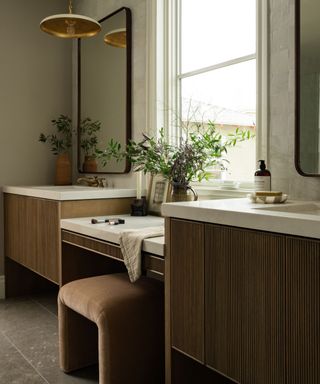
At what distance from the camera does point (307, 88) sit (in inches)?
75.8

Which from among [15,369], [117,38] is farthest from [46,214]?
[117,38]

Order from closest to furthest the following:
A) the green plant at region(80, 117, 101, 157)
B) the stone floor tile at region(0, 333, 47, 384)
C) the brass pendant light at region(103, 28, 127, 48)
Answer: the stone floor tile at region(0, 333, 47, 384) → the brass pendant light at region(103, 28, 127, 48) → the green plant at region(80, 117, 101, 157)

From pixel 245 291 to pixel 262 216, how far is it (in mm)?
250

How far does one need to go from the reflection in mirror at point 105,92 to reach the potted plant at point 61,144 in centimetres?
14

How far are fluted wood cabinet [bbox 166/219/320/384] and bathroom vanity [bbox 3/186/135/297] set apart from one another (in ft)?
3.78

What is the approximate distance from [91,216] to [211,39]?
51.7 inches

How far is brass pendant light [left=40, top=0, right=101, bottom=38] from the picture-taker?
2768 mm

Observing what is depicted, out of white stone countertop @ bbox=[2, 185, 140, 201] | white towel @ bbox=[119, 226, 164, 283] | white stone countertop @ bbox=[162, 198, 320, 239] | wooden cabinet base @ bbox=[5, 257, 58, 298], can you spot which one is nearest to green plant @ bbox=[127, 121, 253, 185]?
white stone countertop @ bbox=[2, 185, 140, 201]

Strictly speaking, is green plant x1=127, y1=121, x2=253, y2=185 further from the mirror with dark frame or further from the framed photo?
the mirror with dark frame

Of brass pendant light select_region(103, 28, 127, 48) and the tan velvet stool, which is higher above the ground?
brass pendant light select_region(103, 28, 127, 48)

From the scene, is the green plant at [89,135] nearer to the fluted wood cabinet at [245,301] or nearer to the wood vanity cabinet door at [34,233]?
the wood vanity cabinet door at [34,233]

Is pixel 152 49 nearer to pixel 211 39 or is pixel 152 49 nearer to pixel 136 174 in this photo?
pixel 211 39

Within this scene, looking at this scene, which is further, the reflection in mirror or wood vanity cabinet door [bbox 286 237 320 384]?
the reflection in mirror

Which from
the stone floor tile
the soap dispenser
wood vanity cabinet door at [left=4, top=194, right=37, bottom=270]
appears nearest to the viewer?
the soap dispenser
